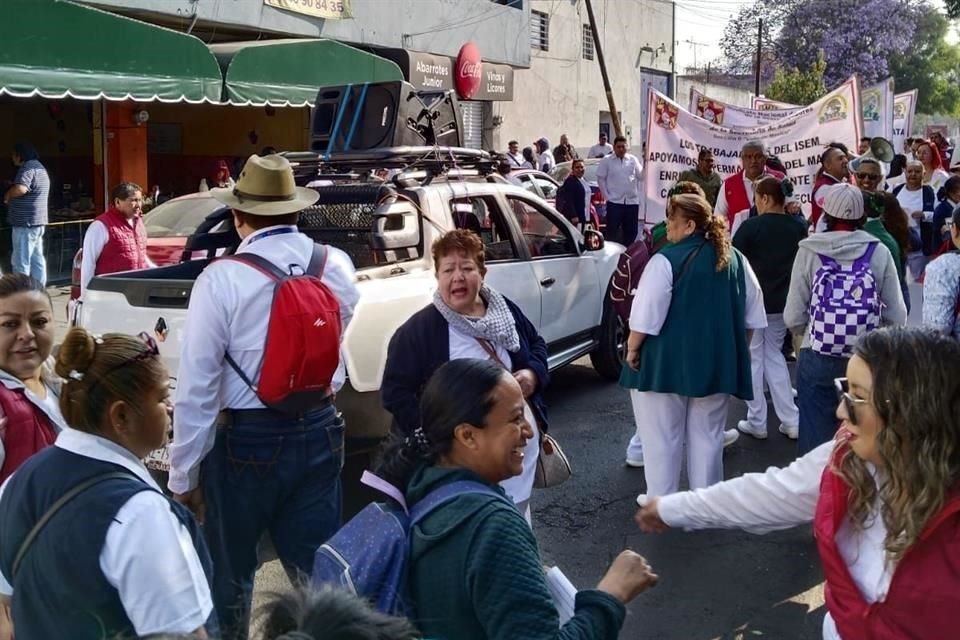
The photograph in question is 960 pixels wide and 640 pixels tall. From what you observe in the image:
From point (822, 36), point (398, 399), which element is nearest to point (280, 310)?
point (398, 399)

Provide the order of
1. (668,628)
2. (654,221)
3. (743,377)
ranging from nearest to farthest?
(668,628) < (743,377) < (654,221)

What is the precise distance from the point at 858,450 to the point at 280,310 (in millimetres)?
1970

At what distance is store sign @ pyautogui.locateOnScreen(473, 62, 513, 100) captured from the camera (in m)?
25.2

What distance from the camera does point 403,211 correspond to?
249 inches

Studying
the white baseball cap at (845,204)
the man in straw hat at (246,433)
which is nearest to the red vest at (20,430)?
the man in straw hat at (246,433)

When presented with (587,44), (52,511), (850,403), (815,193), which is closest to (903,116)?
(815,193)

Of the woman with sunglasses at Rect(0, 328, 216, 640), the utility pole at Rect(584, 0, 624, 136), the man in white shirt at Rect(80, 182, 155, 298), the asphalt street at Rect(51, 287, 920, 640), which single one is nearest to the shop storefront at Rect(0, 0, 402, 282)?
the man in white shirt at Rect(80, 182, 155, 298)

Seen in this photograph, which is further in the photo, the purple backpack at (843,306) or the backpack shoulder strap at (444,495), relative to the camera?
the purple backpack at (843,306)

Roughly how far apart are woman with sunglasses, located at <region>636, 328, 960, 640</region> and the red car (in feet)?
25.7

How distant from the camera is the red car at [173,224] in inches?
375

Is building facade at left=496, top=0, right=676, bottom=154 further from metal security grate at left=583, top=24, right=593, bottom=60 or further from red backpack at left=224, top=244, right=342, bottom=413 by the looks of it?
red backpack at left=224, top=244, right=342, bottom=413

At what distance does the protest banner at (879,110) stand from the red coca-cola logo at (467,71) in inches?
339

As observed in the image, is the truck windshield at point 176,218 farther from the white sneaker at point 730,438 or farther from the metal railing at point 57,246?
the white sneaker at point 730,438

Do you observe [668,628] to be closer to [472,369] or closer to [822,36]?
[472,369]
